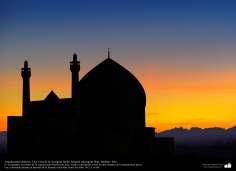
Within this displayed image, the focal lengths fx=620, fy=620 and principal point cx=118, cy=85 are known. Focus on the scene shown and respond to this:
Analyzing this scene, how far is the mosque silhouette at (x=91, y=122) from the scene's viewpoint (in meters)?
36.0

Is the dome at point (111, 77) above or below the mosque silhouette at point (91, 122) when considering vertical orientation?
above

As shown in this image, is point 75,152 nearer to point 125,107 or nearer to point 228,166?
point 125,107

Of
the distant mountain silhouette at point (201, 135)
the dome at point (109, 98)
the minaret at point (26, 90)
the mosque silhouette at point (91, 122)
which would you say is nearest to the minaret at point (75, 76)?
the mosque silhouette at point (91, 122)

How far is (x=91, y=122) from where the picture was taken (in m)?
39.0

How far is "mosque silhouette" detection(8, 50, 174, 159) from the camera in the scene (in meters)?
36.0

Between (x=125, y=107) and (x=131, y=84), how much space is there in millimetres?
1510

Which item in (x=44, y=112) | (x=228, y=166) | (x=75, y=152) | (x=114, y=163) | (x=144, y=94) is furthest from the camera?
(x=144, y=94)

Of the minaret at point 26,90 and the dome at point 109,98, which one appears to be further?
the dome at point 109,98

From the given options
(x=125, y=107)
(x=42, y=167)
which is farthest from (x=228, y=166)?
(x=125, y=107)

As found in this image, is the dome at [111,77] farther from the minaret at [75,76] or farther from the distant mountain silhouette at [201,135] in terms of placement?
the distant mountain silhouette at [201,135]

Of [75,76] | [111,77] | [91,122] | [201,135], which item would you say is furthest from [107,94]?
[201,135]

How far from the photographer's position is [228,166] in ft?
95.5

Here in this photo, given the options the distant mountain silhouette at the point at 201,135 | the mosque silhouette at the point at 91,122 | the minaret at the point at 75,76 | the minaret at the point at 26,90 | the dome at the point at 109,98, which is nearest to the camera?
the minaret at the point at 75,76

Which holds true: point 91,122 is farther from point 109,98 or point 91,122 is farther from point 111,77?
point 111,77
